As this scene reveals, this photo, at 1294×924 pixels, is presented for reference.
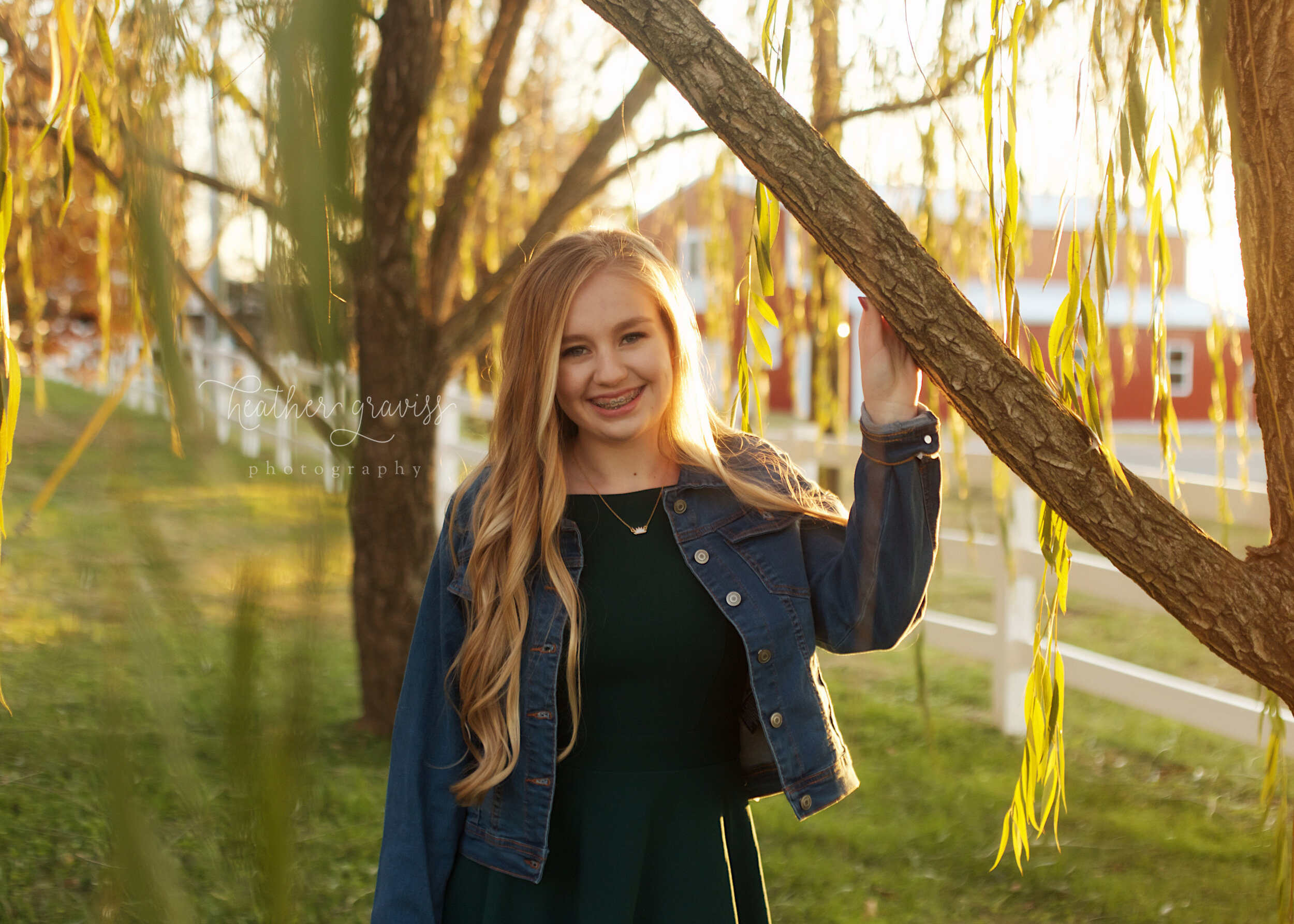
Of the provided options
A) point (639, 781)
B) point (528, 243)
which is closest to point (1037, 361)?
point (639, 781)

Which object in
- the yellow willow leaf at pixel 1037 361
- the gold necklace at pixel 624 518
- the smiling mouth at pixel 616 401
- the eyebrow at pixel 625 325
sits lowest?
the gold necklace at pixel 624 518

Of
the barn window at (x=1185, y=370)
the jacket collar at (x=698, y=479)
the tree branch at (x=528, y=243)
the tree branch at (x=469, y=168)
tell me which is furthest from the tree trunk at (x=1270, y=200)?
the barn window at (x=1185, y=370)

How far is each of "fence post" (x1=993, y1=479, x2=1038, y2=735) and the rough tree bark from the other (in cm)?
303

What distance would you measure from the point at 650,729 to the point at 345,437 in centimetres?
75

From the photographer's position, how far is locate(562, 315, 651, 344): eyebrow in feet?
4.74

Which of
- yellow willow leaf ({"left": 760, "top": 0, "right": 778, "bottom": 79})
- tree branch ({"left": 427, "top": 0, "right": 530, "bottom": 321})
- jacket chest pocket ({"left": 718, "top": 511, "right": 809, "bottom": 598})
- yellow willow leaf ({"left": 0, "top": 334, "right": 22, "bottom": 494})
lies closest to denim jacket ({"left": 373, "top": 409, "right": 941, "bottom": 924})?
jacket chest pocket ({"left": 718, "top": 511, "right": 809, "bottom": 598})

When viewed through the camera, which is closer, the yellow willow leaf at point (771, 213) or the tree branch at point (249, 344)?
the tree branch at point (249, 344)

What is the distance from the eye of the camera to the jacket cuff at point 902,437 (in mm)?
1244

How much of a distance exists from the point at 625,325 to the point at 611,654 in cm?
47

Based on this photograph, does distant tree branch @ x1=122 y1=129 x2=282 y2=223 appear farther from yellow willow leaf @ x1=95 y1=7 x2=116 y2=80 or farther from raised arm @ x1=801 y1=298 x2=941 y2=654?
raised arm @ x1=801 y1=298 x2=941 y2=654

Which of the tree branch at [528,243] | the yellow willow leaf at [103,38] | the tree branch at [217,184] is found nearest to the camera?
the tree branch at [217,184]

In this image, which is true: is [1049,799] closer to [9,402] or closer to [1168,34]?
[1168,34]

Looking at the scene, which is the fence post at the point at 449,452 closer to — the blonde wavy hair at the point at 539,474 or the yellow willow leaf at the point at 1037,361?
the blonde wavy hair at the point at 539,474

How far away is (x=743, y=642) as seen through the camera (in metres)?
1.40
